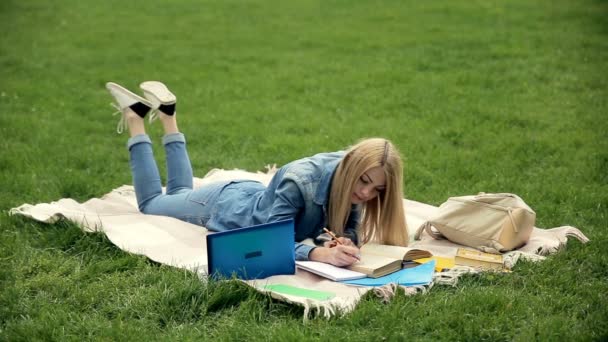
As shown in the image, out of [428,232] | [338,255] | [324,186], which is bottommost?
[428,232]

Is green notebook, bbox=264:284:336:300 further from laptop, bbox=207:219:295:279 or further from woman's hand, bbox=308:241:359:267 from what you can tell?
woman's hand, bbox=308:241:359:267

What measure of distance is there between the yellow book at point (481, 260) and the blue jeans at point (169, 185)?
71.7 inches

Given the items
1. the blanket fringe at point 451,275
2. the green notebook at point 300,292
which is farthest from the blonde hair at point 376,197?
the green notebook at point 300,292

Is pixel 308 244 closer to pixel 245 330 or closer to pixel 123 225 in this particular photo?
pixel 245 330

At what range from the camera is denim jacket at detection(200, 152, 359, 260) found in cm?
503

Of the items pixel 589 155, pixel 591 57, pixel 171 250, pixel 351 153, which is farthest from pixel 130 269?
pixel 591 57

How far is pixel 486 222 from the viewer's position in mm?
5566

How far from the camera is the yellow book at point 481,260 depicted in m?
5.08

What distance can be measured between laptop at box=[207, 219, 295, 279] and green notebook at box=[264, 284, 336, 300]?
0.66 feet

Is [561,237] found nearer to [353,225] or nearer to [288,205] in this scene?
[353,225]

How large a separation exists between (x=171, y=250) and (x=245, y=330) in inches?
53.1

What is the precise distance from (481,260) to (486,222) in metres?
0.50

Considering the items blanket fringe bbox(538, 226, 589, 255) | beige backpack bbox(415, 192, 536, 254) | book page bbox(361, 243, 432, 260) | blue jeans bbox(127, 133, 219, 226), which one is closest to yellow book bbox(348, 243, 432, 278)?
book page bbox(361, 243, 432, 260)

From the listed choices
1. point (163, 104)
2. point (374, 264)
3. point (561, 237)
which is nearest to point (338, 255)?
point (374, 264)
